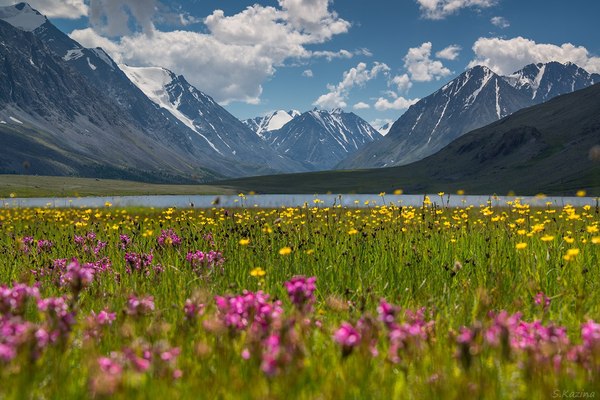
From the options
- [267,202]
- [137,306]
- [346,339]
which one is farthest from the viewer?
[267,202]

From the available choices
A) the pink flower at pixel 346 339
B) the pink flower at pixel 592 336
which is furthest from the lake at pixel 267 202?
the pink flower at pixel 592 336

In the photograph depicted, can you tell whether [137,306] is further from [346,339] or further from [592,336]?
[592,336]

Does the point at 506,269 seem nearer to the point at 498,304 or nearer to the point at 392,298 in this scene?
the point at 498,304

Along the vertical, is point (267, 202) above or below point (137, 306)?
below

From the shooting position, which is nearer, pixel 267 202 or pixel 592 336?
pixel 592 336

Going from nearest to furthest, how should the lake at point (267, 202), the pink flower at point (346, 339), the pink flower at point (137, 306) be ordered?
the pink flower at point (346, 339)
the pink flower at point (137, 306)
the lake at point (267, 202)

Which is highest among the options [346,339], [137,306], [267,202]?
[346,339]

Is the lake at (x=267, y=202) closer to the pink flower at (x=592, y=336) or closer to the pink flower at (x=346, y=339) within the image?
the pink flower at (x=346, y=339)

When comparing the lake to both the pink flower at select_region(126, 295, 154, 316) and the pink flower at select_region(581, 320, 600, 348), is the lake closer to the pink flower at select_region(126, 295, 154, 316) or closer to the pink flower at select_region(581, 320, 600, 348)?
the pink flower at select_region(126, 295, 154, 316)

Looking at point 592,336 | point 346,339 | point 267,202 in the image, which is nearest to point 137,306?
point 346,339

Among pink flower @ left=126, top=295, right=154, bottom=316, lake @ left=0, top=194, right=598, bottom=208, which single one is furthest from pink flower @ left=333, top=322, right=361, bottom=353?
lake @ left=0, top=194, right=598, bottom=208

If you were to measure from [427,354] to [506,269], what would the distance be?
459 centimetres

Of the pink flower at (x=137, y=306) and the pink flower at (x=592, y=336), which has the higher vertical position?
the pink flower at (x=592, y=336)

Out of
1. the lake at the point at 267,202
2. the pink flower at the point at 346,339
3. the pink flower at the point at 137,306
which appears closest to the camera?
the pink flower at the point at 346,339
